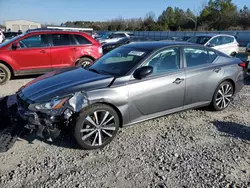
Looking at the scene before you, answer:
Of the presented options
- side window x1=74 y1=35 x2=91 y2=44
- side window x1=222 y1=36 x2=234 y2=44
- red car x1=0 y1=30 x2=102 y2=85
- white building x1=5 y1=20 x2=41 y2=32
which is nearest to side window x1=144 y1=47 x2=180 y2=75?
red car x1=0 y1=30 x2=102 y2=85

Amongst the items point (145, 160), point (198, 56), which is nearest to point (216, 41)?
point (198, 56)

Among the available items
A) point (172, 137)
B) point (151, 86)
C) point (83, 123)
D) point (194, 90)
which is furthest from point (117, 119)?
point (194, 90)

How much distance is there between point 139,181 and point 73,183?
776mm

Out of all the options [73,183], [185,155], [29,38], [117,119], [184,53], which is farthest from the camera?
[29,38]

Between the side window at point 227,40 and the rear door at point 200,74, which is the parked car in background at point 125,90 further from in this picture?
the side window at point 227,40

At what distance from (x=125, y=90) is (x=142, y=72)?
0.39 m

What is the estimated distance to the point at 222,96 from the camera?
15.2ft

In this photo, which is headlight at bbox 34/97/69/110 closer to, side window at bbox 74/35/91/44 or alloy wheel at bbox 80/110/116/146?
alloy wheel at bbox 80/110/116/146

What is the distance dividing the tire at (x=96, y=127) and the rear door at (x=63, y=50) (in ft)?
16.0

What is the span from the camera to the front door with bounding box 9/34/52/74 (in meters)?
7.05

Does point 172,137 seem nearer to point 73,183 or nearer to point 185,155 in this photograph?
point 185,155

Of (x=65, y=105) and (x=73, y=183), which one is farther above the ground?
(x=65, y=105)

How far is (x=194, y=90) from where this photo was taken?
13.5ft

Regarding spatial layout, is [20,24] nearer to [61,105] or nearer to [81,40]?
[81,40]
